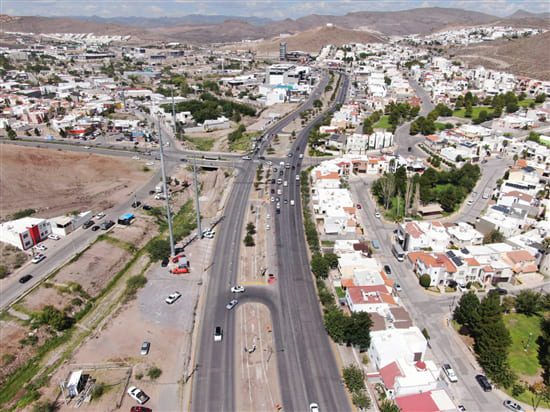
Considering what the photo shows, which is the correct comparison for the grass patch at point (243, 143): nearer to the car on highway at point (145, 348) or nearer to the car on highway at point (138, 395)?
the car on highway at point (145, 348)

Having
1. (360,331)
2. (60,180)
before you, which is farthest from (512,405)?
(60,180)

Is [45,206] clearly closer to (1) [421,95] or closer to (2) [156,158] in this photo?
(2) [156,158]

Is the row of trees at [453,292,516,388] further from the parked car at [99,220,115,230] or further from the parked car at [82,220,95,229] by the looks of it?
the parked car at [82,220,95,229]

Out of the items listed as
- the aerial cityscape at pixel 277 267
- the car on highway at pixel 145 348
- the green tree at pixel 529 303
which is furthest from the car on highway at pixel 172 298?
the green tree at pixel 529 303

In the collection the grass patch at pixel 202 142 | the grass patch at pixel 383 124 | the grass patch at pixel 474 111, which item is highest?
the grass patch at pixel 474 111

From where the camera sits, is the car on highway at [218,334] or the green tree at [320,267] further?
the green tree at [320,267]

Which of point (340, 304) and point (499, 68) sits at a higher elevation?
point (499, 68)

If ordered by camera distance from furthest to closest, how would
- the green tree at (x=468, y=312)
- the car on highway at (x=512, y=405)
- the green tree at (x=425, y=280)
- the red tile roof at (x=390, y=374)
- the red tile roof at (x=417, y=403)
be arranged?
the green tree at (x=425, y=280) < the green tree at (x=468, y=312) < the red tile roof at (x=390, y=374) < the car on highway at (x=512, y=405) < the red tile roof at (x=417, y=403)

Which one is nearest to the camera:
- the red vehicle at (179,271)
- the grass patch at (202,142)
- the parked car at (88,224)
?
the red vehicle at (179,271)

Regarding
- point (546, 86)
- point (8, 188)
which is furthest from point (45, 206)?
point (546, 86)
